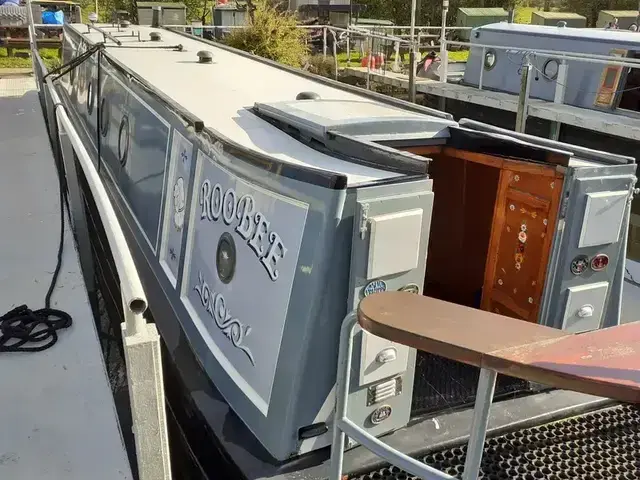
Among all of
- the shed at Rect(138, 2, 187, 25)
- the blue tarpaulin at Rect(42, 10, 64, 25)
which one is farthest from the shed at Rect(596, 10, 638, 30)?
the blue tarpaulin at Rect(42, 10, 64, 25)

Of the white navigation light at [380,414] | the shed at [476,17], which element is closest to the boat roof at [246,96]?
the white navigation light at [380,414]

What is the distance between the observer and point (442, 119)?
347 centimetres

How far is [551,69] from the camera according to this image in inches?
437

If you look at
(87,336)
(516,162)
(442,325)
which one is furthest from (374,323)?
(87,336)

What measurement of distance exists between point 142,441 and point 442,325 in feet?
2.96

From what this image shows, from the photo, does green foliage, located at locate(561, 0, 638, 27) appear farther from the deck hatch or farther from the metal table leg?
the metal table leg

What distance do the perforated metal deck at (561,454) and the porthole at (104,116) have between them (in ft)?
14.2

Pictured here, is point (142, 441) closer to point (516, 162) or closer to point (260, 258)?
point (260, 258)

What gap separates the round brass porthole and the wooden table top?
3.77 ft

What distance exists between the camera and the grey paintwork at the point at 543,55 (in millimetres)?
10242

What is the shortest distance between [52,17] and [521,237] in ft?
65.5

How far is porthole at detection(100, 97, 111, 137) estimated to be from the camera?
19.1 ft

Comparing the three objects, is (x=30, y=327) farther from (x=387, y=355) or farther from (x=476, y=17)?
(x=476, y=17)

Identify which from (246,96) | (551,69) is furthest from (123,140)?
(551,69)
